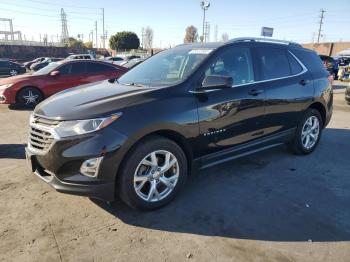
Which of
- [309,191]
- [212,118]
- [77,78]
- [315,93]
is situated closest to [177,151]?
[212,118]

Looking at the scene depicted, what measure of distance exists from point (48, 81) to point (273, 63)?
25.1 ft

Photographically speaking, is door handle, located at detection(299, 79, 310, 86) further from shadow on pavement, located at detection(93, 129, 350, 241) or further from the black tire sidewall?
shadow on pavement, located at detection(93, 129, 350, 241)

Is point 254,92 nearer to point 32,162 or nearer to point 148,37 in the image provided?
point 32,162

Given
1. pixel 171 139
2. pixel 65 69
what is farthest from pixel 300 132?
pixel 65 69

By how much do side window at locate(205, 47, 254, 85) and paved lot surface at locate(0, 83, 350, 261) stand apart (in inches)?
54.1

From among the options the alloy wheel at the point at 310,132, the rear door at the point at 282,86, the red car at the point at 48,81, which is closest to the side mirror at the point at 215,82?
the rear door at the point at 282,86

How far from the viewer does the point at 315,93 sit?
527 cm

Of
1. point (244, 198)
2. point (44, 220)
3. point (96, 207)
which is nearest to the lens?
point (44, 220)

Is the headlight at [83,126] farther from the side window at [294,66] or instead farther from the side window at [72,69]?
the side window at [72,69]

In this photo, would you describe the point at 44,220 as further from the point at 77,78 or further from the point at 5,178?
the point at 77,78

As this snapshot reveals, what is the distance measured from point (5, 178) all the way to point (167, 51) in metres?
2.92

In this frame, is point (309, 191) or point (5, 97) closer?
point (309, 191)

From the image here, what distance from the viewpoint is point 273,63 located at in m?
4.73

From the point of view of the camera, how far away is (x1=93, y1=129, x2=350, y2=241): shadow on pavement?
10.4 ft
